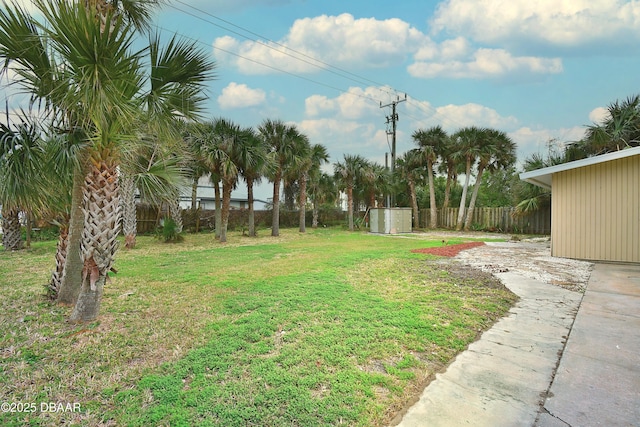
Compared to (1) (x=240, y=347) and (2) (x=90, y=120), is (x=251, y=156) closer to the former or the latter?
(2) (x=90, y=120)

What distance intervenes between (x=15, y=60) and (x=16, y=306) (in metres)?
3.20

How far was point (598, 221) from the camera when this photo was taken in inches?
323

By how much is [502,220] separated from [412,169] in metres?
6.70

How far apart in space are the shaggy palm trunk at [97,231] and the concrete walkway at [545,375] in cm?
348

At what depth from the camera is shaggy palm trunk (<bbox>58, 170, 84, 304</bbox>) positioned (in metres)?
4.12

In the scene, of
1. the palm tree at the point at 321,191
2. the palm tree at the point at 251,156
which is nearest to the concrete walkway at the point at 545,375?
the palm tree at the point at 251,156

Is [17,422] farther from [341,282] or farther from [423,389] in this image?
[341,282]

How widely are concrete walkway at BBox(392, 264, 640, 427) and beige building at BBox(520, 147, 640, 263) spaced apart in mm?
5000

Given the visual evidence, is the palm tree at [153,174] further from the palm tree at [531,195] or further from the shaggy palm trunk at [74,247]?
the palm tree at [531,195]

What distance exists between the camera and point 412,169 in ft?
74.2

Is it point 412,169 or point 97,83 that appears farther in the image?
point 412,169

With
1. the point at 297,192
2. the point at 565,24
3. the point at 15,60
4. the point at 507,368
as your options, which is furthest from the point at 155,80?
the point at 297,192

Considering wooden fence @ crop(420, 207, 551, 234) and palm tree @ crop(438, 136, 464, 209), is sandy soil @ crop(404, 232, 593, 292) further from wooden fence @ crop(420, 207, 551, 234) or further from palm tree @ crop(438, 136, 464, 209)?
palm tree @ crop(438, 136, 464, 209)

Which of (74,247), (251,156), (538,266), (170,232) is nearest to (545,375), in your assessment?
(74,247)
